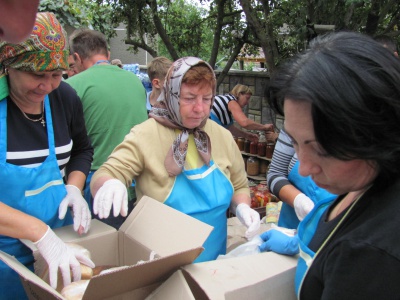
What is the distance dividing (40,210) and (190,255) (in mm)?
722

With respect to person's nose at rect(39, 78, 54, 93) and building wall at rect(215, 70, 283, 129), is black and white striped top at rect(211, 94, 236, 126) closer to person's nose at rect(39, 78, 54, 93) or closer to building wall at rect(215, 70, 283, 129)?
building wall at rect(215, 70, 283, 129)

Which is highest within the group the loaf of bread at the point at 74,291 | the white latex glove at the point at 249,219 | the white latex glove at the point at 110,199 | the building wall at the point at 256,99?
the white latex glove at the point at 110,199

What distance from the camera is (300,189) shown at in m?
2.03

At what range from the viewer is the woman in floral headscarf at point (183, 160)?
1762 millimetres

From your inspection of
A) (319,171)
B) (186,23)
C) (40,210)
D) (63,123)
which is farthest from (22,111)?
(186,23)

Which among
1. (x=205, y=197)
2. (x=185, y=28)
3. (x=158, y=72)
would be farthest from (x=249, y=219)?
(x=185, y=28)

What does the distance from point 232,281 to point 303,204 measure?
2.80 ft

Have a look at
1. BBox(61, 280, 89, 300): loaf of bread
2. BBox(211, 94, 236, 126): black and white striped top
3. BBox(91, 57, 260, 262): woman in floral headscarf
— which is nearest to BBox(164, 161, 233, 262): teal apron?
BBox(91, 57, 260, 262): woman in floral headscarf

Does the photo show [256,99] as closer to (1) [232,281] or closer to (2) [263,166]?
(2) [263,166]

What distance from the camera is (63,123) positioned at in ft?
5.82

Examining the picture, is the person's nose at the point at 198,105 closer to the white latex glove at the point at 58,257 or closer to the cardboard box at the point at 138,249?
the cardboard box at the point at 138,249

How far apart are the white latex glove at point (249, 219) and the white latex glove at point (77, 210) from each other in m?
0.73

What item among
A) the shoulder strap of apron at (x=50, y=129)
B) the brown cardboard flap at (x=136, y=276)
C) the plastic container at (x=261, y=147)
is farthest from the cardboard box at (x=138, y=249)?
the plastic container at (x=261, y=147)

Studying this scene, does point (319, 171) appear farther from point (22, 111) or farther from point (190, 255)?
point (22, 111)
